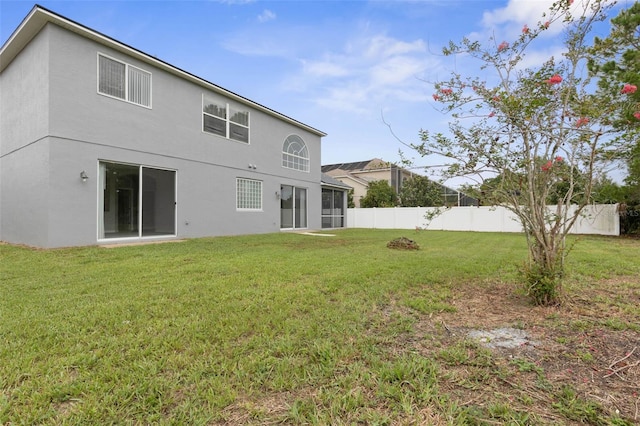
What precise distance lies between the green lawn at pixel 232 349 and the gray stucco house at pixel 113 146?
3.83 metres

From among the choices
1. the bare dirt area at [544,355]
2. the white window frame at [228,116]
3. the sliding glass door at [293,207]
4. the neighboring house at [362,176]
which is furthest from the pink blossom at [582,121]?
the neighboring house at [362,176]

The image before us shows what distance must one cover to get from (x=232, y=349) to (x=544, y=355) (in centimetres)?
235

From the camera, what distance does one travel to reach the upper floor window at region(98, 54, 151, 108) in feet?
28.7

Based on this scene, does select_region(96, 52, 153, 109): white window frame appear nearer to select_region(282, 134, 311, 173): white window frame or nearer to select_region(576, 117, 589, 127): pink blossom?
select_region(282, 134, 311, 173): white window frame

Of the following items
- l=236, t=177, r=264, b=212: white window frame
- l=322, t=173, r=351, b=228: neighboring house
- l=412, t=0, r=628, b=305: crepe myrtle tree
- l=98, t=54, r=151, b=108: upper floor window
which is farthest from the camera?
l=322, t=173, r=351, b=228: neighboring house

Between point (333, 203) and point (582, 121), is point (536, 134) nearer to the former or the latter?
point (582, 121)

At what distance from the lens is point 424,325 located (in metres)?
3.03

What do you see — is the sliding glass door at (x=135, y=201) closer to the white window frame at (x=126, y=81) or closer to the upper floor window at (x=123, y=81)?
the white window frame at (x=126, y=81)

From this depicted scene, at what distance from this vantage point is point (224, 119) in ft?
40.7

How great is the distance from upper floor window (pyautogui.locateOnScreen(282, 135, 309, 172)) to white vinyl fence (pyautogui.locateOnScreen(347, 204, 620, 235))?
6731 mm

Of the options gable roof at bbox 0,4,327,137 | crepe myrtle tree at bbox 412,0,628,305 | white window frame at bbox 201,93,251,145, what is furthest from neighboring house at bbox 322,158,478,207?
crepe myrtle tree at bbox 412,0,628,305

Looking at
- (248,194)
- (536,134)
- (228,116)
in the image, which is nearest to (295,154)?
(248,194)

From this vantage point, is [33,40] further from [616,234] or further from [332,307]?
[616,234]

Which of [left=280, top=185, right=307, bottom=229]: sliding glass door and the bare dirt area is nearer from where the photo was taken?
the bare dirt area
